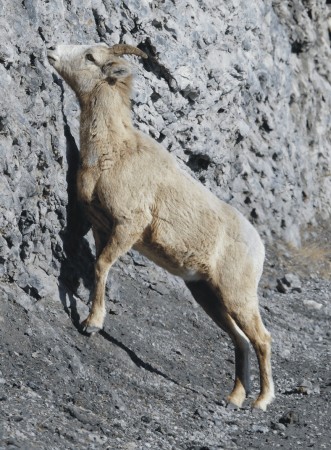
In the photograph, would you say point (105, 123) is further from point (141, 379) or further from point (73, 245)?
point (141, 379)

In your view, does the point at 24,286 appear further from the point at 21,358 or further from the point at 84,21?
the point at 84,21

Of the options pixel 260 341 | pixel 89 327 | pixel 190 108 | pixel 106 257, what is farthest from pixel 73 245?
pixel 190 108

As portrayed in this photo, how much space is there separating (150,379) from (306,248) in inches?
335

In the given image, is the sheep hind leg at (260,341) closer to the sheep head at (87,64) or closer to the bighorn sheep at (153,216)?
the bighorn sheep at (153,216)

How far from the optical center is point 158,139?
15.3m

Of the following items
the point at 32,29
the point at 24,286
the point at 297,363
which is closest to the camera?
the point at 24,286

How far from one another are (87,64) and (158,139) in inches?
126

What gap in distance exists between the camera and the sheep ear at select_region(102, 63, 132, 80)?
12062 mm

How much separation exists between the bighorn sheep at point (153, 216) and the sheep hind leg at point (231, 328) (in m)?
0.01

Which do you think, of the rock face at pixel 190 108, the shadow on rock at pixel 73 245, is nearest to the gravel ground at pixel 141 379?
the shadow on rock at pixel 73 245

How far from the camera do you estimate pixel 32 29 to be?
486 inches

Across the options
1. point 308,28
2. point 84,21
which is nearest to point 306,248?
point 308,28

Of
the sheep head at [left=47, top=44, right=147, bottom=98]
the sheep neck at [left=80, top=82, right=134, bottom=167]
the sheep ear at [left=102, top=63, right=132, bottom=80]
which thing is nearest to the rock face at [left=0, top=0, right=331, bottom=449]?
the sheep head at [left=47, top=44, right=147, bottom=98]

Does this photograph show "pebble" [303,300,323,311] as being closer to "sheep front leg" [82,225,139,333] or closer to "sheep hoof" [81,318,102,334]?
"sheep front leg" [82,225,139,333]
